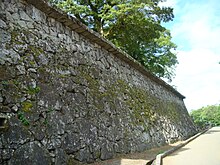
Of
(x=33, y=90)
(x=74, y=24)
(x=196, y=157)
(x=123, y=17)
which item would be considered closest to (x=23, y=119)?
(x=33, y=90)

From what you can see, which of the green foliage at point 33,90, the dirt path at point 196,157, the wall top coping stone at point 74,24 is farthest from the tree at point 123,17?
the green foliage at point 33,90

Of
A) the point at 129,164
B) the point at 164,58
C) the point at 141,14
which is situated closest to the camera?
the point at 129,164

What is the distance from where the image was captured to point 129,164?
214 inches

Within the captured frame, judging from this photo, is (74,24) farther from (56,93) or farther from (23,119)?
(23,119)

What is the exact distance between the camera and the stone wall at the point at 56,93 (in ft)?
13.5

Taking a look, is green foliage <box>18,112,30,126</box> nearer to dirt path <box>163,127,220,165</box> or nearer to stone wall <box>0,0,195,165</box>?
stone wall <box>0,0,195,165</box>

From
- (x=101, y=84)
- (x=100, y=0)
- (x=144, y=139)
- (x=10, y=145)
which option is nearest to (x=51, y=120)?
(x=10, y=145)

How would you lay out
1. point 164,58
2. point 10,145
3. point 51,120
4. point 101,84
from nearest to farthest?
point 10,145 → point 51,120 → point 101,84 → point 164,58

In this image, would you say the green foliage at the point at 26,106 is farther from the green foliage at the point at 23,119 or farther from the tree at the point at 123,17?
the tree at the point at 123,17

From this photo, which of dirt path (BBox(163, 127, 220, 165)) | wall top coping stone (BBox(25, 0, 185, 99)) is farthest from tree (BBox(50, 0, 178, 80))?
dirt path (BBox(163, 127, 220, 165))

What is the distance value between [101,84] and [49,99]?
8.73 feet

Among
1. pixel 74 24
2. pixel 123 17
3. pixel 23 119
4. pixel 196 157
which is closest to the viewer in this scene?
pixel 23 119

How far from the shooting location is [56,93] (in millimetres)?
5152

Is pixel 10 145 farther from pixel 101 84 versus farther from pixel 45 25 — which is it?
pixel 101 84
